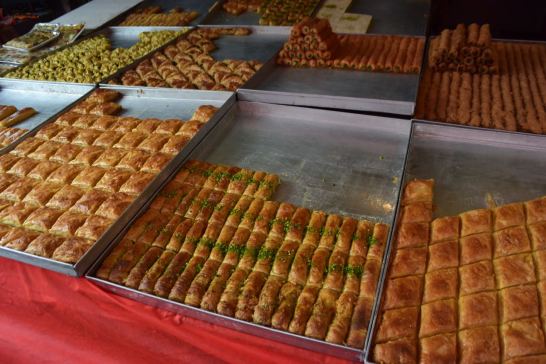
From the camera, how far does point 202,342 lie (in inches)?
127

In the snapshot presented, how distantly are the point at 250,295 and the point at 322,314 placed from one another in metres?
0.62

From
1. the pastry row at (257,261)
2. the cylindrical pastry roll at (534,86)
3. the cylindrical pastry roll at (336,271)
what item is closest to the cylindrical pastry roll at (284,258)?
the pastry row at (257,261)

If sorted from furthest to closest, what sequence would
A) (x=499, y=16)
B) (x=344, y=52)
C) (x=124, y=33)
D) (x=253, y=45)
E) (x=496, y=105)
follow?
(x=499, y=16) → (x=124, y=33) → (x=253, y=45) → (x=344, y=52) → (x=496, y=105)

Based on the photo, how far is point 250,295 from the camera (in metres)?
3.47

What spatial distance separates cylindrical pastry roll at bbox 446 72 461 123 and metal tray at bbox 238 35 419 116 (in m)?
0.51

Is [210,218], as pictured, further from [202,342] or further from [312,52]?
[312,52]

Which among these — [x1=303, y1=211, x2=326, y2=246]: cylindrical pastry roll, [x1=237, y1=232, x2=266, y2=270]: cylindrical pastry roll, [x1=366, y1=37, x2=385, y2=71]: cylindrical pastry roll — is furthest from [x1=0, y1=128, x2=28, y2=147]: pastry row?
[x1=366, y1=37, x2=385, y2=71]: cylindrical pastry roll

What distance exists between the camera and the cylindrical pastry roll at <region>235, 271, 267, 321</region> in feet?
11.0

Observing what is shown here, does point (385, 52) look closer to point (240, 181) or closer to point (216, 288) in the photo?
point (240, 181)

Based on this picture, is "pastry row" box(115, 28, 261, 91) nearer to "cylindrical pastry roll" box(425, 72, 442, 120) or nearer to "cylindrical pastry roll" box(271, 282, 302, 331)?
"cylindrical pastry roll" box(425, 72, 442, 120)

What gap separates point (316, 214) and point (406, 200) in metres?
0.91

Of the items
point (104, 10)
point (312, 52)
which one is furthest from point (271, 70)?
point (104, 10)

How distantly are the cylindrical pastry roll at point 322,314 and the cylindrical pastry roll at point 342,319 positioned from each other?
1.5 inches

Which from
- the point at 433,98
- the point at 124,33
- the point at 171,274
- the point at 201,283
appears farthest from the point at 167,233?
the point at 124,33
